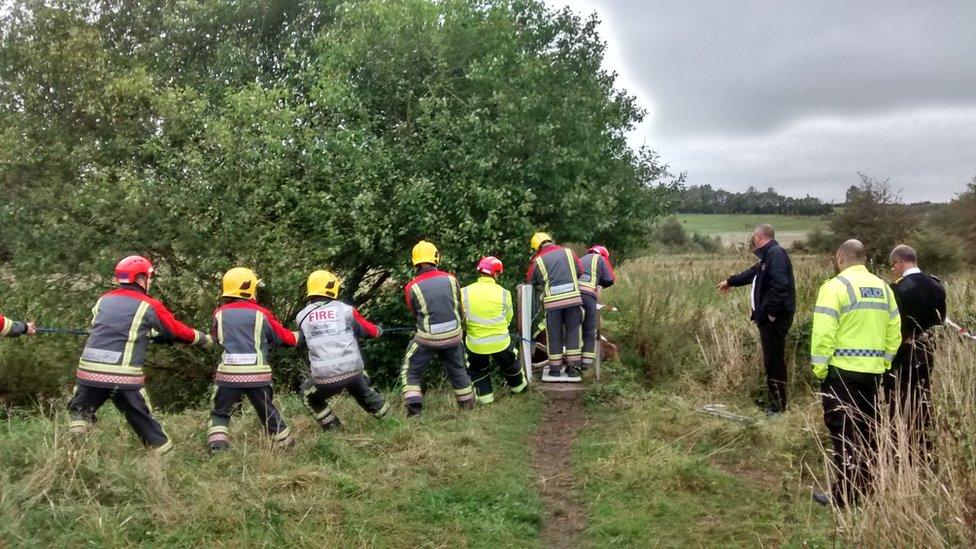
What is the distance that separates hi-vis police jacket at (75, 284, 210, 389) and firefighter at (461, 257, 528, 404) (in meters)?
3.39

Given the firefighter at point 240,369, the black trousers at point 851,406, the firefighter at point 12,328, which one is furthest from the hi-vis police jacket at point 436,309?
the black trousers at point 851,406

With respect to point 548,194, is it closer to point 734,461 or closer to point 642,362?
point 642,362

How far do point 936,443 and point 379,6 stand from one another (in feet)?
34.5

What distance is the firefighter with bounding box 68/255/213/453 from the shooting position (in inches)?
245

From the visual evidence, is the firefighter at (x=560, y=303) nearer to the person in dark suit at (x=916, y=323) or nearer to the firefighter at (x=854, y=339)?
the person in dark suit at (x=916, y=323)

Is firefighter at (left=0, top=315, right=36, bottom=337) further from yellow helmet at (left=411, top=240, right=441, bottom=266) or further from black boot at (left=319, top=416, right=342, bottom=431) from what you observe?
yellow helmet at (left=411, top=240, right=441, bottom=266)

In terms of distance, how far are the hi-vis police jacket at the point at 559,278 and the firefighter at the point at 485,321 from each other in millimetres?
784

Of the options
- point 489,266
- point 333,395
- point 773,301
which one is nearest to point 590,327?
point 489,266

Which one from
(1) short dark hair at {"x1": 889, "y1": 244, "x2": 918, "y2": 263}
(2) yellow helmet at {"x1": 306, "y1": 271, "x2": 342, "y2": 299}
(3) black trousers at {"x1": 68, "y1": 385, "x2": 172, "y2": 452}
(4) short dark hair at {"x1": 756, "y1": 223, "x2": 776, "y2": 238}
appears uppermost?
(4) short dark hair at {"x1": 756, "y1": 223, "x2": 776, "y2": 238}

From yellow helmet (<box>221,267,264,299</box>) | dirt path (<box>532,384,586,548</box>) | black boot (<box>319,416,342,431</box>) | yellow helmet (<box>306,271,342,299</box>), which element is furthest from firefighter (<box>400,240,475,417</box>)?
yellow helmet (<box>221,267,264,299</box>)

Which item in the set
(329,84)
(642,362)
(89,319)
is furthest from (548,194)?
(89,319)

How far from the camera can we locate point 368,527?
16.3 feet

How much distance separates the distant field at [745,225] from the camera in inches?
917

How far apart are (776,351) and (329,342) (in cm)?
461
